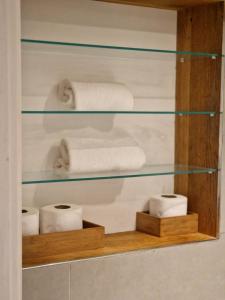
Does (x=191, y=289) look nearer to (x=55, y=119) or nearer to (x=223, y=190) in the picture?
(x=223, y=190)

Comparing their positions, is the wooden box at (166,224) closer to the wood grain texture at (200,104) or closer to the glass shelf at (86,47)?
the wood grain texture at (200,104)

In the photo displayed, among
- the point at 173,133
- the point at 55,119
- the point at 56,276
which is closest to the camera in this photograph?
the point at 56,276

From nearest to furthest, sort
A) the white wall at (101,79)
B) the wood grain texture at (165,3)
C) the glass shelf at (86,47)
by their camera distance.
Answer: the glass shelf at (86,47)
the white wall at (101,79)
the wood grain texture at (165,3)

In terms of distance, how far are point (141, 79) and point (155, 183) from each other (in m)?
0.37

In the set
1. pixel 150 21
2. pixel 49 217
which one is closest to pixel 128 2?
pixel 150 21

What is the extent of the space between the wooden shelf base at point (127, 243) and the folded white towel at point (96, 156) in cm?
24

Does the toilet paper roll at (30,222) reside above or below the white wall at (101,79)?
below

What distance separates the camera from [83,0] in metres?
1.59

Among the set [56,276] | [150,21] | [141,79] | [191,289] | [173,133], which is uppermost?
[150,21]

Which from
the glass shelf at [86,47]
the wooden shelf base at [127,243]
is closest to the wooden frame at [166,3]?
Answer: the glass shelf at [86,47]

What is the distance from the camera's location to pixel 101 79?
1.64 m

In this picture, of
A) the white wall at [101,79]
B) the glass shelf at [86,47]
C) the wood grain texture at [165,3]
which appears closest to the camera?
the glass shelf at [86,47]

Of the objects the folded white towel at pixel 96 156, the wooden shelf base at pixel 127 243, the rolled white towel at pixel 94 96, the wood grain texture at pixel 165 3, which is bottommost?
the wooden shelf base at pixel 127 243

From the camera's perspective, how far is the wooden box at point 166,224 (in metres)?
1.67
